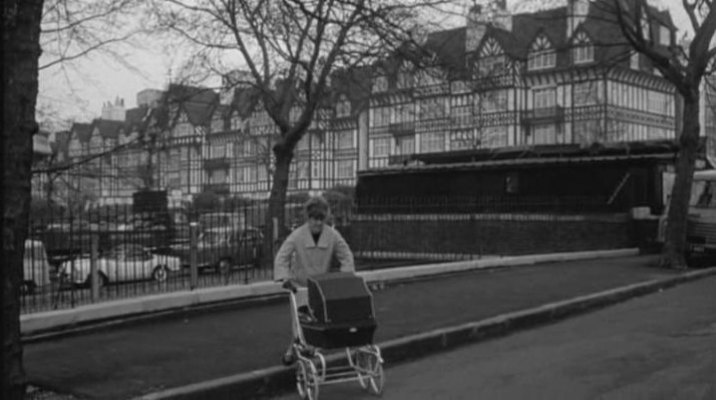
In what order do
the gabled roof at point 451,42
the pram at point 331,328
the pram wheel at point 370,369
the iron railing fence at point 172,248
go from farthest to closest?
the gabled roof at point 451,42, the iron railing fence at point 172,248, the pram wheel at point 370,369, the pram at point 331,328

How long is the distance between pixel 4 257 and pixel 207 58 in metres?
23.0

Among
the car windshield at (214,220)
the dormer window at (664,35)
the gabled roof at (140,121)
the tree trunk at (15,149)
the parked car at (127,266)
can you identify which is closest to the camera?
the tree trunk at (15,149)

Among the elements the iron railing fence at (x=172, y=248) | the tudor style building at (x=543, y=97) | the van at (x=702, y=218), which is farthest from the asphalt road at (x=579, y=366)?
the van at (x=702, y=218)

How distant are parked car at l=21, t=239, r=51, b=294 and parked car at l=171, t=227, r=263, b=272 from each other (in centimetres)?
221

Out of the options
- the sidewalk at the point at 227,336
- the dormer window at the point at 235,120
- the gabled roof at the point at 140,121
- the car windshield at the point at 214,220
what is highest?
the dormer window at the point at 235,120

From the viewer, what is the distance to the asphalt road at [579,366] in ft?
25.2

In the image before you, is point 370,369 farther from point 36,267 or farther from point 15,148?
point 36,267

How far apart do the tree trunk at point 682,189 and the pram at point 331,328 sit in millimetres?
14729

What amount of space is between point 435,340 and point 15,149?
606cm

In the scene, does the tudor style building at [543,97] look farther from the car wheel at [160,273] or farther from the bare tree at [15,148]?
the bare tree at [15,148]

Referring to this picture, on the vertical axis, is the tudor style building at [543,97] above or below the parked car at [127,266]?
above

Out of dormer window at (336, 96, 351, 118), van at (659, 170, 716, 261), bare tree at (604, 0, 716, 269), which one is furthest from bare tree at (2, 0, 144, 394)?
dormer window at (336, 96, 351, 118)

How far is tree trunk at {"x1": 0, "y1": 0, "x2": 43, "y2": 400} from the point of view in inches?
242

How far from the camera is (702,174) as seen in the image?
23.2 metres
